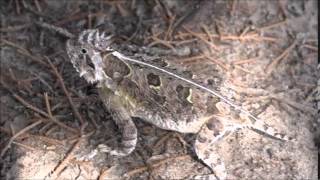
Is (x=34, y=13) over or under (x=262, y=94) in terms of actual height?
over

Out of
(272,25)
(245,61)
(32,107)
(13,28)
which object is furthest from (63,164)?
(272,25)

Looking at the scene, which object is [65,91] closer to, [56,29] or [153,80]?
[56,29]

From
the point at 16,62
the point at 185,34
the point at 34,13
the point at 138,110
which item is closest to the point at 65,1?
the point at 34,13

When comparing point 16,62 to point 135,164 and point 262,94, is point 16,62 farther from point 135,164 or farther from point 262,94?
point 262,94

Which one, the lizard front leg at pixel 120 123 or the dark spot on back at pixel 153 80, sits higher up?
the dark spot on back at pixel 153 80

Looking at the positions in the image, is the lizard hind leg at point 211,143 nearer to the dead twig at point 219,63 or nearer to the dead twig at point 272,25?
the dead twig at point 219,63

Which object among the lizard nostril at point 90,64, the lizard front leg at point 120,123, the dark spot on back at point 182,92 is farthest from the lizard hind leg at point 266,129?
the lizard nostril at point 90,64
